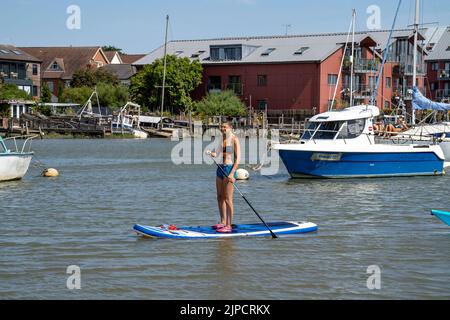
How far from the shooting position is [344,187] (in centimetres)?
2767

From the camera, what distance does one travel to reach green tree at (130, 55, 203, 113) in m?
79.6

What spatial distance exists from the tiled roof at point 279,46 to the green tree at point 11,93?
14.3m

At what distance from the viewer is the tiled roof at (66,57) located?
328 ft

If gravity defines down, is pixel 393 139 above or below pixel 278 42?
below

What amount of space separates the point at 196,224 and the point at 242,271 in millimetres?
5191

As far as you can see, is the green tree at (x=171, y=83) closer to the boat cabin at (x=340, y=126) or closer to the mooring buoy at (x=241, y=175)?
the mooring buoy at (x=241, y=175)

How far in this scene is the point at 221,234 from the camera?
16.4 meters

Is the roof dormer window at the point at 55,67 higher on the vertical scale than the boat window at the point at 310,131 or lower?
higher

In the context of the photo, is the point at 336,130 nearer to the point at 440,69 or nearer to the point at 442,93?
the point at 442,93

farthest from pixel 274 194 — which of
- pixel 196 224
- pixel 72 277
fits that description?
pixel 72 277

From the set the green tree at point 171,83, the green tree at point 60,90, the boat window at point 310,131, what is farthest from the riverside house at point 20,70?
the boat window at point 310,131

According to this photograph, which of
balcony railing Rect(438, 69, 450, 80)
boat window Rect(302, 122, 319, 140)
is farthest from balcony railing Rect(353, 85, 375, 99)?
boat window Rect(302, 122, 319, 140)

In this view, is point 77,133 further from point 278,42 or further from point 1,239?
point 1,239

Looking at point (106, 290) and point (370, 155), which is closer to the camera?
point (106, 290)
